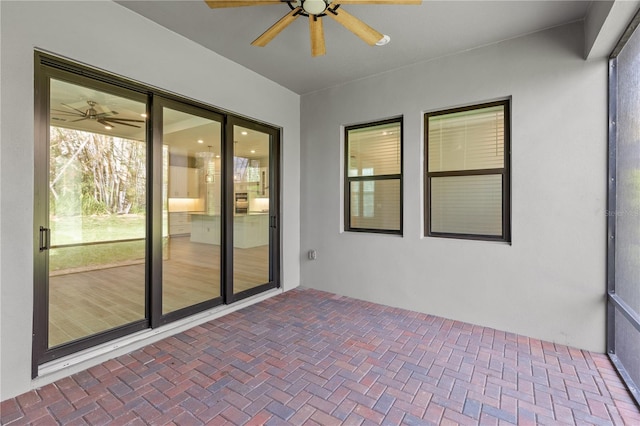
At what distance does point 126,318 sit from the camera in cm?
280

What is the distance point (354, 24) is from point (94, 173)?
8.72 ft

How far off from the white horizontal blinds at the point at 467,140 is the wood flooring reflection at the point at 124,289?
114 inches

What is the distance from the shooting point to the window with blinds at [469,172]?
321 cm

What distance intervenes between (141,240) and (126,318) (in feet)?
2.49

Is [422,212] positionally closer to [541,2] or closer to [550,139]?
[550,139]

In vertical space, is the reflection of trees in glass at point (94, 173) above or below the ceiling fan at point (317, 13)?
Answer: below

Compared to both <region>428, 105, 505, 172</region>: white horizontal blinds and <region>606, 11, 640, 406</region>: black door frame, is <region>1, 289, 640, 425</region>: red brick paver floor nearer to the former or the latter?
<region>606, 11, 640, 406</region>: black door frame

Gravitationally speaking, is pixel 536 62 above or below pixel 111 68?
above

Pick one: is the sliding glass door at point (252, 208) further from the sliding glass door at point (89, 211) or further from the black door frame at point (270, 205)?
the sliding glass door at point (89, 211)

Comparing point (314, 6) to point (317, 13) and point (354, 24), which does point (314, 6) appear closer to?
point (317, 13)

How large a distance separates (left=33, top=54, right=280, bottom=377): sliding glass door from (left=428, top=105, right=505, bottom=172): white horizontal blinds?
2442mm

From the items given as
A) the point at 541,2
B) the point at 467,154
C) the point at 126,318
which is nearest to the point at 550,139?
the point at 467,154

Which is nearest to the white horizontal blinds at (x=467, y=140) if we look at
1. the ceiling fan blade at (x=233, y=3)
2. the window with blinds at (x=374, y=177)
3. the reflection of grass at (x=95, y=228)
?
the window with blinds at (x=374, y=177)

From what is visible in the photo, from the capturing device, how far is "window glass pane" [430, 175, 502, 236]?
10.7 ft
